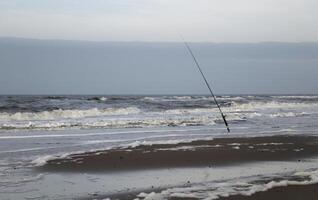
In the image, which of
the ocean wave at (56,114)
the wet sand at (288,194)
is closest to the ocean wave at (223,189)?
the wet sand at (288,194)

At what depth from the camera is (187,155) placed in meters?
10.7

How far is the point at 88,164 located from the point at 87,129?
8.70m

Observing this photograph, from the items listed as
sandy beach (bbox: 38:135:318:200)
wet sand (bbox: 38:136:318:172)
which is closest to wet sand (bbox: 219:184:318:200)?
sandy beach (bbox: 38:135:318:200)

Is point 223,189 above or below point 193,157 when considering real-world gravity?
below

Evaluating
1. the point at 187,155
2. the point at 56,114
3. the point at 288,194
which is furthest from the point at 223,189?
the point at 56,114

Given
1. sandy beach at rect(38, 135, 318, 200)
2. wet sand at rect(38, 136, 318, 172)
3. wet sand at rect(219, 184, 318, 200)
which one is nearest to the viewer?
wet sand at rect(219, 184, 318, 200)

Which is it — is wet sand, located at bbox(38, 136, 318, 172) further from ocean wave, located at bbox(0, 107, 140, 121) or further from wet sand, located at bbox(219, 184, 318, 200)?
ocean wave, located at bbox(0, 107, 140, 121)

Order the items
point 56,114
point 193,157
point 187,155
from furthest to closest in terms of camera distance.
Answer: point 56,114, point 187,155, point 193,157

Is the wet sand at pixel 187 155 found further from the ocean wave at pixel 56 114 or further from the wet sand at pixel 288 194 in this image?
the ocean wave at pixel 56 114

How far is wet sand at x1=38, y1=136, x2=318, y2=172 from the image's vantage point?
9375 mm

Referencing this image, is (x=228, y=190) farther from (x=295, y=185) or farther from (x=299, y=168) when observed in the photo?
(x=299, y=168)

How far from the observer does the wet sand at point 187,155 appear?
9.38 m

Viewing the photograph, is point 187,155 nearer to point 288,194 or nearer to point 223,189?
point 223,189

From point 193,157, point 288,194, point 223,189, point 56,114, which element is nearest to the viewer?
point 288,194
